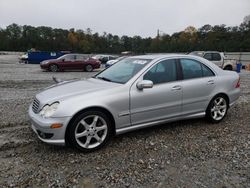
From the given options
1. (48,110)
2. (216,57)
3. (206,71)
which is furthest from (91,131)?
(216,57)

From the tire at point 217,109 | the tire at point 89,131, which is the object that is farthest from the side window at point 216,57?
the tire at point 89,131

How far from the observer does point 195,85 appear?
17.1ft

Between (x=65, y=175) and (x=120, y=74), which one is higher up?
(x=120, y=74)

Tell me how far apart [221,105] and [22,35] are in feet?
343

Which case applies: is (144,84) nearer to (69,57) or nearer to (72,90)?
(72,90)

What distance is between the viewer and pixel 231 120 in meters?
5.95

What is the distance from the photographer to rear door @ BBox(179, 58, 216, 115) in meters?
5.11

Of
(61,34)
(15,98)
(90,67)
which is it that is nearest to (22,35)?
(61,34)

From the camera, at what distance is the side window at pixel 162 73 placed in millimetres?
4766

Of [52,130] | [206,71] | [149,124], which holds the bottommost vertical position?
[149,124]

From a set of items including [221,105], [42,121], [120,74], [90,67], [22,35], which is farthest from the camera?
[22,35]

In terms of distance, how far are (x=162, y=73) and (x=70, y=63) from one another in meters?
16.5

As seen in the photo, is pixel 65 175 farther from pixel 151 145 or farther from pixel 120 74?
pixel 120 74

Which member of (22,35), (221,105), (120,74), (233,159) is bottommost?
(233,159)
